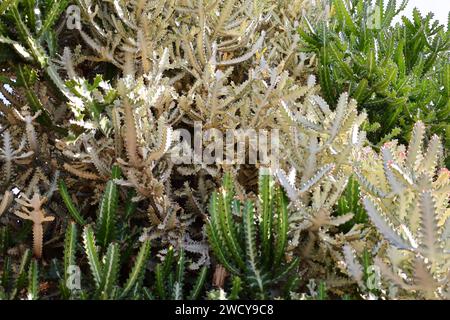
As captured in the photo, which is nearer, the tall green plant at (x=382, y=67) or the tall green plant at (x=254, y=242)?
the tall green plant at (x=254, y=242)

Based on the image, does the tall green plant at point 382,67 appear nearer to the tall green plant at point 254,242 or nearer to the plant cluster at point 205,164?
the plant cluster at point 205,164

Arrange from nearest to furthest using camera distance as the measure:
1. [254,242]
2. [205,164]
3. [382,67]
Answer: [254,242], [205,164], [382,67]

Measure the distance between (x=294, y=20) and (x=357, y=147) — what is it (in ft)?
6.40
